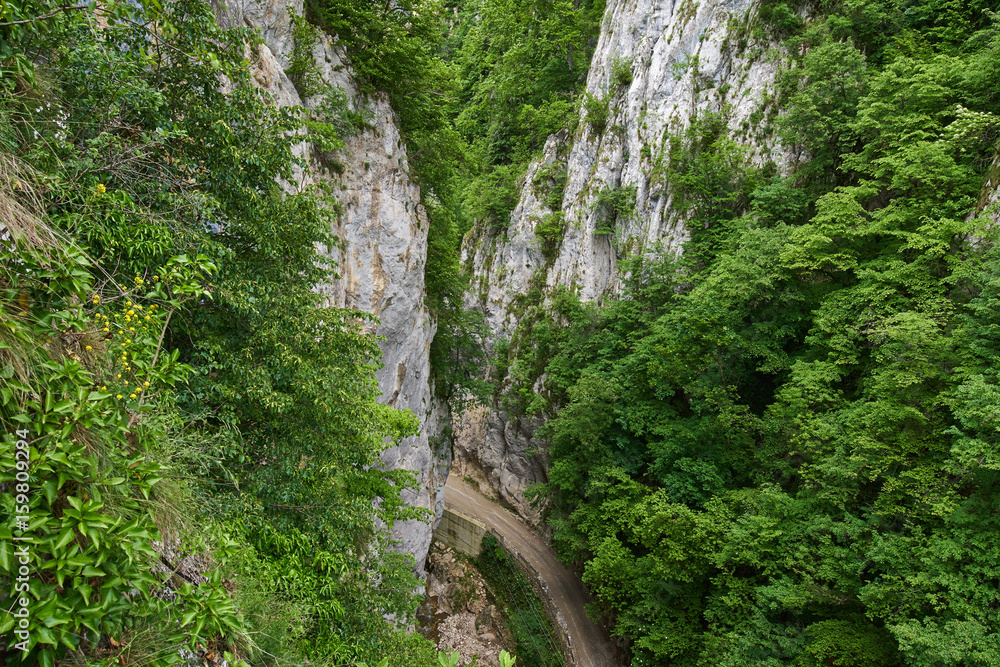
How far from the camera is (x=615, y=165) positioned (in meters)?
23.7

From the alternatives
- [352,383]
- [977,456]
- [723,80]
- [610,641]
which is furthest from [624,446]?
[723,80]

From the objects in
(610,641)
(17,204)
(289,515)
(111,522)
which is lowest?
(610,641)

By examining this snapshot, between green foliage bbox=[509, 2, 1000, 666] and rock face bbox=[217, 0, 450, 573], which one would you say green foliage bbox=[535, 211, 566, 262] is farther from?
rock face bbox=[217, 0, 450, 573]

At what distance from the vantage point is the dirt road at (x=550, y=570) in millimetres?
17141

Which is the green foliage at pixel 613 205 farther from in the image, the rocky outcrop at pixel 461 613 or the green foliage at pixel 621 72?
the rocky outcrop at pixel 461 613

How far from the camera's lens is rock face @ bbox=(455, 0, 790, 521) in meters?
19.7

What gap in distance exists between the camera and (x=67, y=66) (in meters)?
3.97

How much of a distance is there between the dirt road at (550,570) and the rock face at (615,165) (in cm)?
118

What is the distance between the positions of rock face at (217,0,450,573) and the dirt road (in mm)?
6675

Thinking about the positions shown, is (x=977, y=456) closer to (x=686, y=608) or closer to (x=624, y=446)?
(x=686, y=608)

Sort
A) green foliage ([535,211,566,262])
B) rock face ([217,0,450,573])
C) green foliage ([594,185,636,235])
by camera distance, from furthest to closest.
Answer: green foliage ([535,211,566,262]) < green foliage ([594,185,636,235]) < rock face ([217,0,450,573])

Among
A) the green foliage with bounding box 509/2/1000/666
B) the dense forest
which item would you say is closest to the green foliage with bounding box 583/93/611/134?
the dense forest

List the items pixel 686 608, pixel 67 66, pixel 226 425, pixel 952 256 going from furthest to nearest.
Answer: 1. pixel 686 608
2. pixel 952 256
3. pixel 226 425
4. pixel 67 66

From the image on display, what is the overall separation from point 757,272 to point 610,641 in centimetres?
1434
